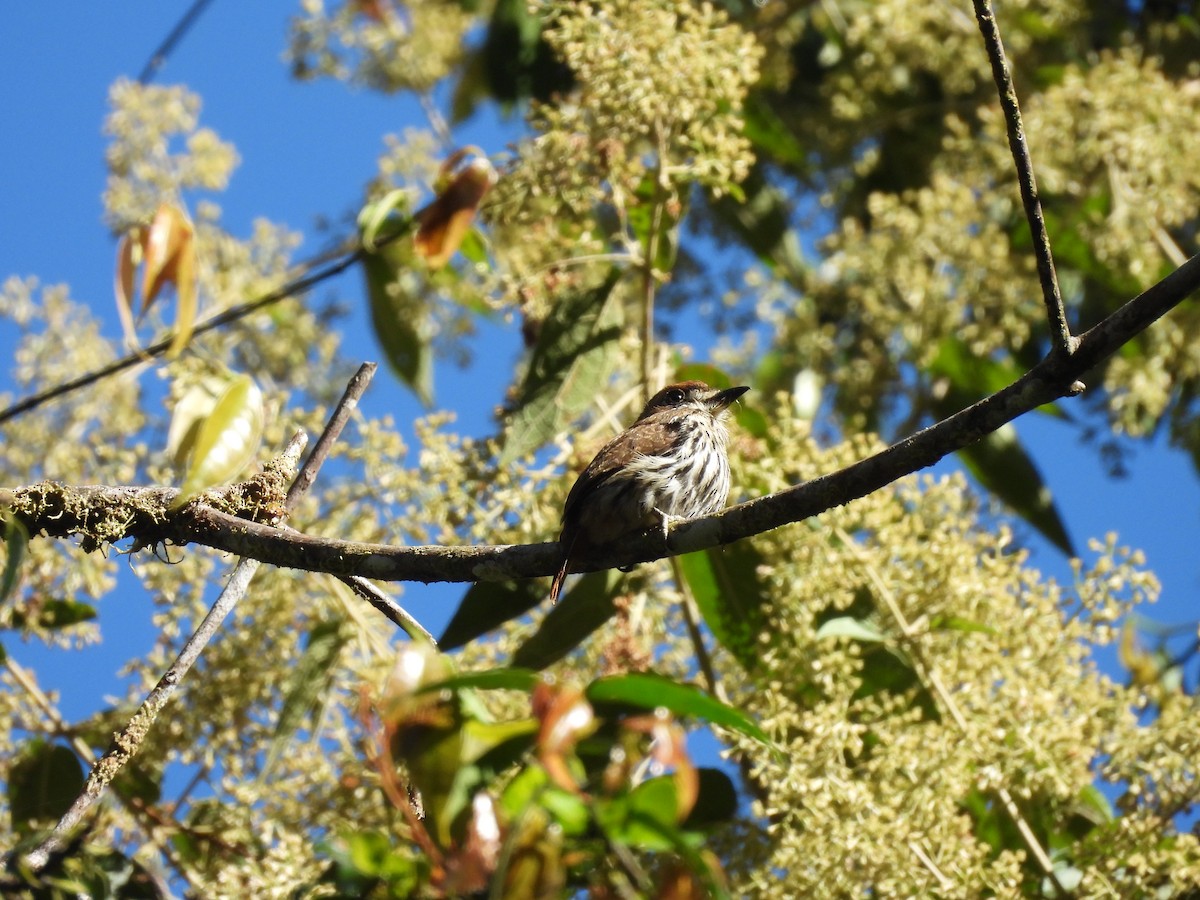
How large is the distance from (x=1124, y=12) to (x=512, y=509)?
3.97 m

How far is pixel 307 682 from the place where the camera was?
12.7 feet

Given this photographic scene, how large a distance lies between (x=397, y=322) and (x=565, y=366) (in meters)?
1.33

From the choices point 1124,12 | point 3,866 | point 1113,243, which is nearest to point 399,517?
point 3,866

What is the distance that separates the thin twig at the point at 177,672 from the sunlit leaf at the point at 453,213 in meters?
0.42

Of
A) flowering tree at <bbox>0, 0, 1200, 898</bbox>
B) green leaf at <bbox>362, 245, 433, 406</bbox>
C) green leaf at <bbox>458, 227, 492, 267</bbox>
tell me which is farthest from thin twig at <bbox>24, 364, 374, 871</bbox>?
green leaf at <bbox>362, 245, 433, 406</bbox>

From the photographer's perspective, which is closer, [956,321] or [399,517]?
[399,517]

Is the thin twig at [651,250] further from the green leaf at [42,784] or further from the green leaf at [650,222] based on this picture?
the green leaf at [42,784]

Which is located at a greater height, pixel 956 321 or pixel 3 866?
pixel 956 321

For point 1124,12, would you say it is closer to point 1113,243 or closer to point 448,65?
point 1113,243

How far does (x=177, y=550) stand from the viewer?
3.88m

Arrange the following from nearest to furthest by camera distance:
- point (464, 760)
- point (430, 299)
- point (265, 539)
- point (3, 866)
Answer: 1. point (464, 760)
2. point (3, 866)
3. point (265, 539)
4. point (430, 299)

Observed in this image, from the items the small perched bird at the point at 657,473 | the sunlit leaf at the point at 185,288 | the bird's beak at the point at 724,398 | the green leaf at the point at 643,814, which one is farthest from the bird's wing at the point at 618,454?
the green leaf at the point at 643,814

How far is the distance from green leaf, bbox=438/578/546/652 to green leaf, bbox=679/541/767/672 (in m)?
0.50

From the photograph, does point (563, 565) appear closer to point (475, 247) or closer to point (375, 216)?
point (375, 216)
